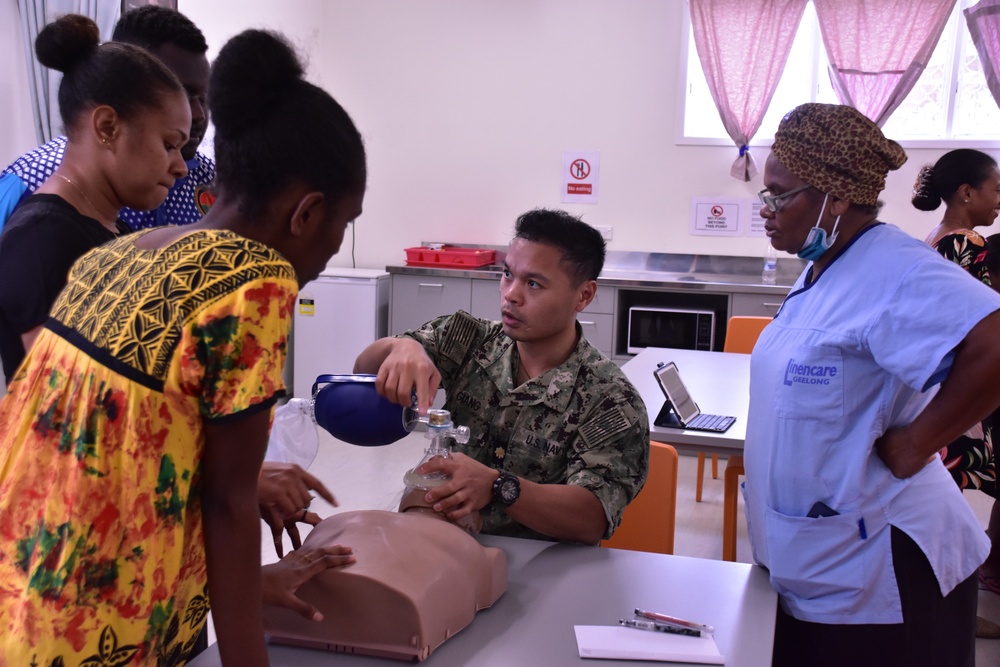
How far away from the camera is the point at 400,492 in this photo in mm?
3482

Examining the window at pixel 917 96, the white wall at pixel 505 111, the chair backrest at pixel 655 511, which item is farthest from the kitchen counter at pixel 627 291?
the chair backrest at pixel 655 511

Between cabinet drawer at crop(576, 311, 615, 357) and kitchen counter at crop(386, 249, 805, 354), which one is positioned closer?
kitchen counter at crop(386, 249, 805, 354)

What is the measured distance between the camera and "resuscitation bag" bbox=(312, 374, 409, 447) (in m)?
1.24

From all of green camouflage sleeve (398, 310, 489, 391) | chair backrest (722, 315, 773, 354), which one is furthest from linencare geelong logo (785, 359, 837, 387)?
chair backrest (722, 315, 773, 354)

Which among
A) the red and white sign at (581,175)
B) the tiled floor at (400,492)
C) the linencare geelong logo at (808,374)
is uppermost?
the red and white sign at (581,175)

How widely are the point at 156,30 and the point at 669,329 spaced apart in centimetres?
361

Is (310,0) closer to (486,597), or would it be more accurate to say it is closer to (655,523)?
(655,523)

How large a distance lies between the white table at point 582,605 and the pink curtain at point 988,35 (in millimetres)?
4523

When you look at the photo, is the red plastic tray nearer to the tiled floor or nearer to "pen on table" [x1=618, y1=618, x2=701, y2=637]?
the tiled floor

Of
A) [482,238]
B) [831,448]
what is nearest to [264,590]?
[831,448]

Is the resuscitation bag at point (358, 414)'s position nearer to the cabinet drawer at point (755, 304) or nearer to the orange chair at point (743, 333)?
the orange chair at point (743, 333)

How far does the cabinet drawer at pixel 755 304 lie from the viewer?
4652mm

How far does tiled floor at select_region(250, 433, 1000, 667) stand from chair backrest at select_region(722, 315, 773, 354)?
756 mm

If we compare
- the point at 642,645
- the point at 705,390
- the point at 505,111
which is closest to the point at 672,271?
the point at 505,111
